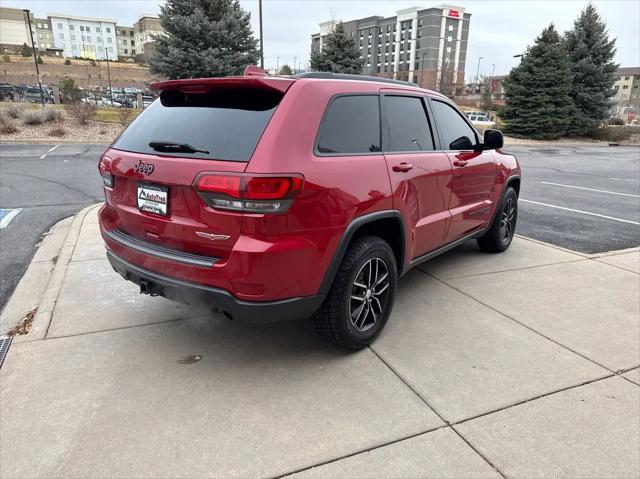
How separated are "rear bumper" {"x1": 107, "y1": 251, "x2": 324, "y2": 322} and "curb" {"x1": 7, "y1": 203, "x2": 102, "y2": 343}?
45.4 inches

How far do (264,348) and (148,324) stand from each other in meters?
0.98

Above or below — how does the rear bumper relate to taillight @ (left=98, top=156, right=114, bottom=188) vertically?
below

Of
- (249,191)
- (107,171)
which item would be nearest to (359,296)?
(249,191)

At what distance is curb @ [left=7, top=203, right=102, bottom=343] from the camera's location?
347 cm

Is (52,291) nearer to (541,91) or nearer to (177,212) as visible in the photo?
(177,212)

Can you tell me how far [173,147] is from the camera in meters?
2.83

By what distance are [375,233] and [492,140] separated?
6.72 ft

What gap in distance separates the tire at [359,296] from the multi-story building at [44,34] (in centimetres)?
15008

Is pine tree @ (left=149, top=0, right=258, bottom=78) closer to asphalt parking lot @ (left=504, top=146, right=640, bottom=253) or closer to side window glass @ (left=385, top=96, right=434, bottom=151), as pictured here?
asphalt parking lot @ (left=504, top=146, right=640, bottom=253)

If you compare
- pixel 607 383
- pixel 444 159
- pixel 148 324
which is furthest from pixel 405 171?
pixel 148 324

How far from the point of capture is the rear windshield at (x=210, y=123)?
2670 mm

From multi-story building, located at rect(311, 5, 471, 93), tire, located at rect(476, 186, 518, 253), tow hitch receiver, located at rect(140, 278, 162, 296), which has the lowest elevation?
tire, located at rect(476, 186, 518, 253)

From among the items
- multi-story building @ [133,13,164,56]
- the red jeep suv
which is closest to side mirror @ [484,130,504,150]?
the red jeep suv

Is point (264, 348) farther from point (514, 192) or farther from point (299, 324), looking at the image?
point (514, 192)
